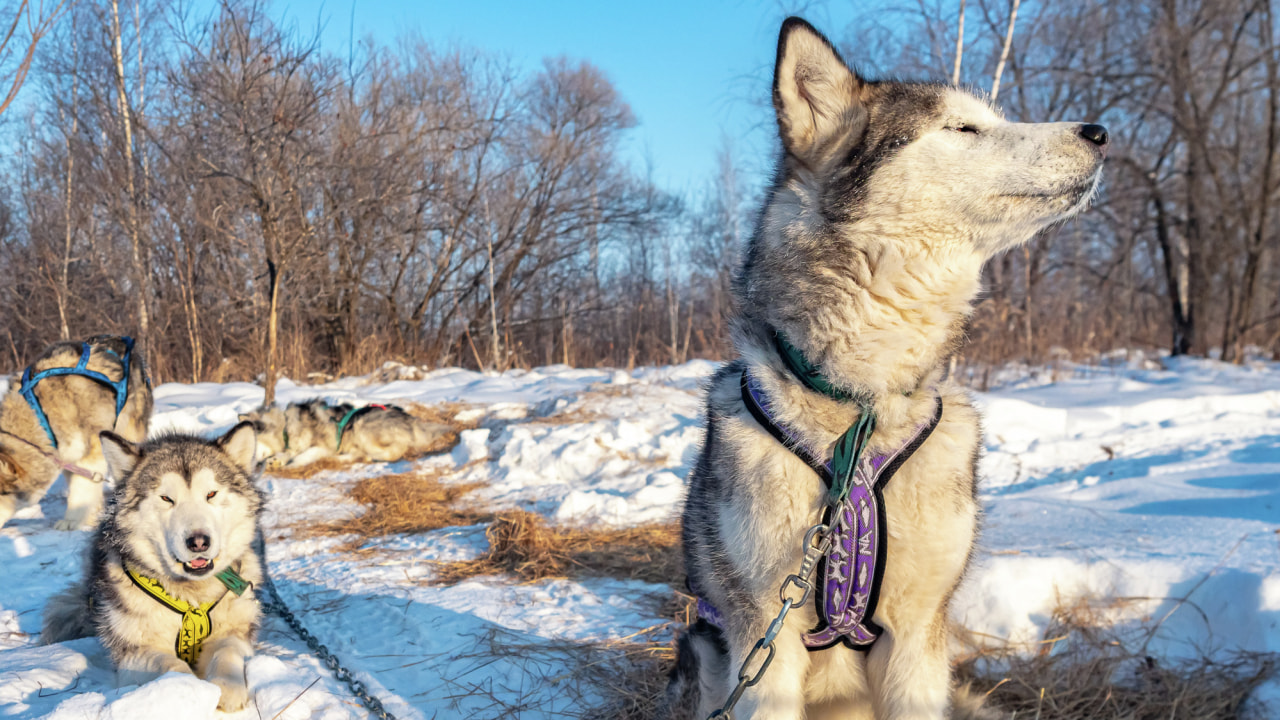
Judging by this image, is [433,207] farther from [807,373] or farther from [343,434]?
[807,373]

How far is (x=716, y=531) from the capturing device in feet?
6.08

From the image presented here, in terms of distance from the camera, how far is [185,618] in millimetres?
2971

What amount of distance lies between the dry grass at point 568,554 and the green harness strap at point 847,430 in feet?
8.30

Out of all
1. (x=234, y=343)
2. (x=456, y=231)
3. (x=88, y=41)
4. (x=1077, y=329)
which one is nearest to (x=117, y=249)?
(x=234, y=343)

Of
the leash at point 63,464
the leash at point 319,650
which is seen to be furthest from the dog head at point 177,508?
the leash at point 63,464

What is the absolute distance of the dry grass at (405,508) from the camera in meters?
5.36

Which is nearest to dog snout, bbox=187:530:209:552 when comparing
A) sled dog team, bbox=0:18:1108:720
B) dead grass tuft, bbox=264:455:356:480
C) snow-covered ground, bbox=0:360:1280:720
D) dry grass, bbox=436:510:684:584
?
snow-covered ground, bbox=0:360:1280:720

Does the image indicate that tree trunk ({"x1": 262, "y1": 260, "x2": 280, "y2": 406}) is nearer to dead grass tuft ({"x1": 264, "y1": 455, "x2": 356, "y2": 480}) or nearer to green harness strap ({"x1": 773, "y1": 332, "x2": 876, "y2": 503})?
dead grass tuft ({"x1": 264, "y1": 455, "x2": 356, "y2": 480})

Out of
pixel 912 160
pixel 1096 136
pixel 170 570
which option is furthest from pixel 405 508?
pixel 1096 136

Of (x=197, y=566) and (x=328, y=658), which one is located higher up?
(x=197, y=566)

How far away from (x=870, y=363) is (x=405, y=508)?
16.0 feet

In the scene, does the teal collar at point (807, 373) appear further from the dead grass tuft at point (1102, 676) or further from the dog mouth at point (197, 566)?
the dog mouth at point (197, 566)

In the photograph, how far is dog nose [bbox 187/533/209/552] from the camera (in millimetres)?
2889

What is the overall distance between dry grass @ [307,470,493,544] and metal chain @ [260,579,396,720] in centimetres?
144
